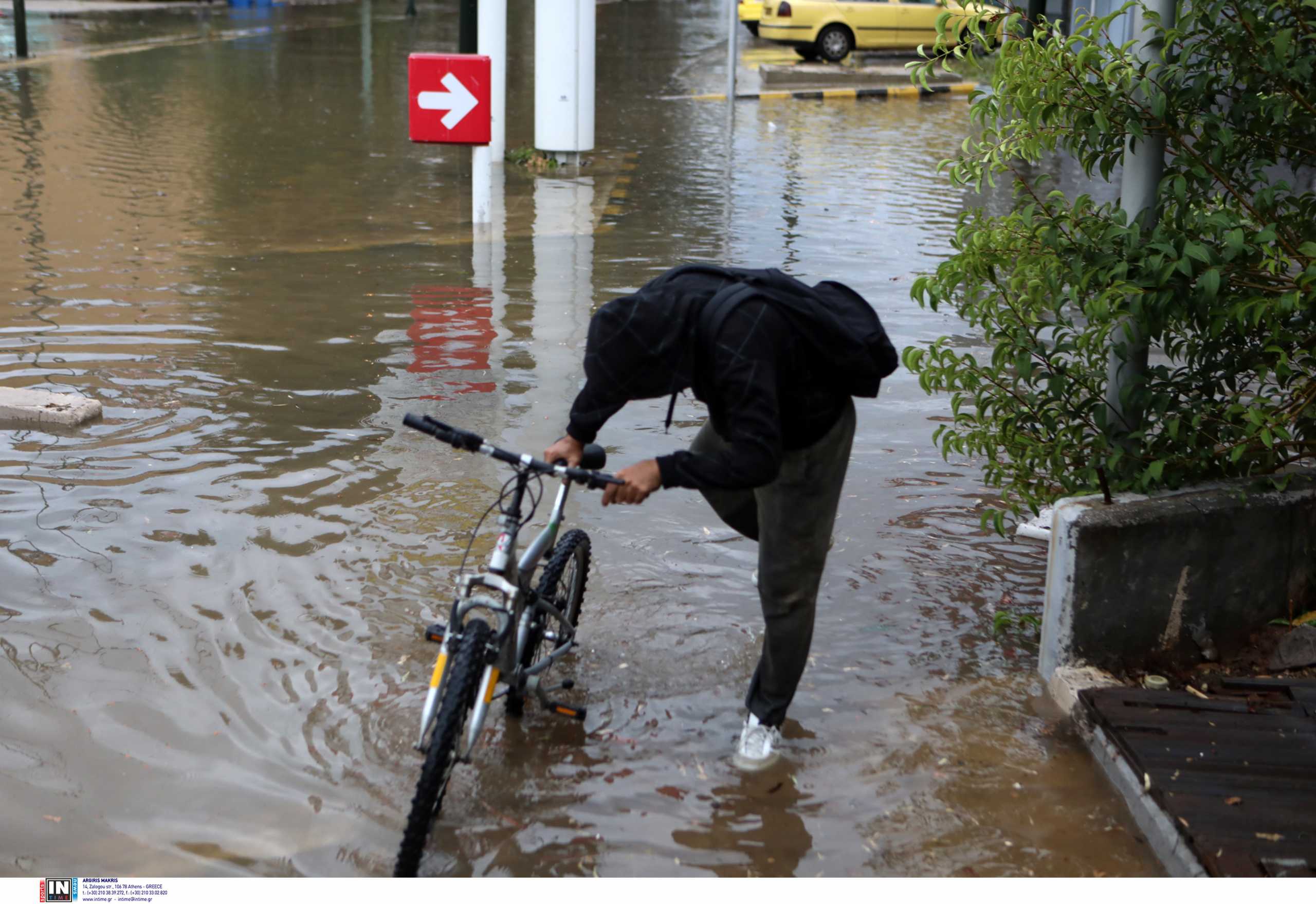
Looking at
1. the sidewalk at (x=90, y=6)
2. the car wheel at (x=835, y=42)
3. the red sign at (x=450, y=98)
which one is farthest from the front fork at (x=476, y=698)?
the sidewalk at (x=90, y=6)

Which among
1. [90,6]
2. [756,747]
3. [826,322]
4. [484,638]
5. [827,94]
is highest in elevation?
[90,6]

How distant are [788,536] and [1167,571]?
136 centimetres

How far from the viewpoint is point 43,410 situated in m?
6.48

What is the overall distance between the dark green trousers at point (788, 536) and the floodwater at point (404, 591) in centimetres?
27

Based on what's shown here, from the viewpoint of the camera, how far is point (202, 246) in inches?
403

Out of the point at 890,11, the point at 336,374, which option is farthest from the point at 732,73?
the point at 336,374

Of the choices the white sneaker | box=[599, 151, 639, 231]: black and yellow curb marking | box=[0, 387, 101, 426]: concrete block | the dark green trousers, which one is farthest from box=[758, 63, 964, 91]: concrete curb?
the white sneaker

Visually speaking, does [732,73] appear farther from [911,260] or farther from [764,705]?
[764,705]

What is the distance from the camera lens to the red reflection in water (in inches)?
301

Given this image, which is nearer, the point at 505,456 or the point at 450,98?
the point at 505,456

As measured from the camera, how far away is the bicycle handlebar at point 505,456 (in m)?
3.41

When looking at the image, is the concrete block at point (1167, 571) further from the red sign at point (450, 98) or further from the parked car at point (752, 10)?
the parked car at point (752, 10)

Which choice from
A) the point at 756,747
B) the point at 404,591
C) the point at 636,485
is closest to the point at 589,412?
the point at 636,485

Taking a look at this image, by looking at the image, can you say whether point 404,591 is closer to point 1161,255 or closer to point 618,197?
point 1161,255
